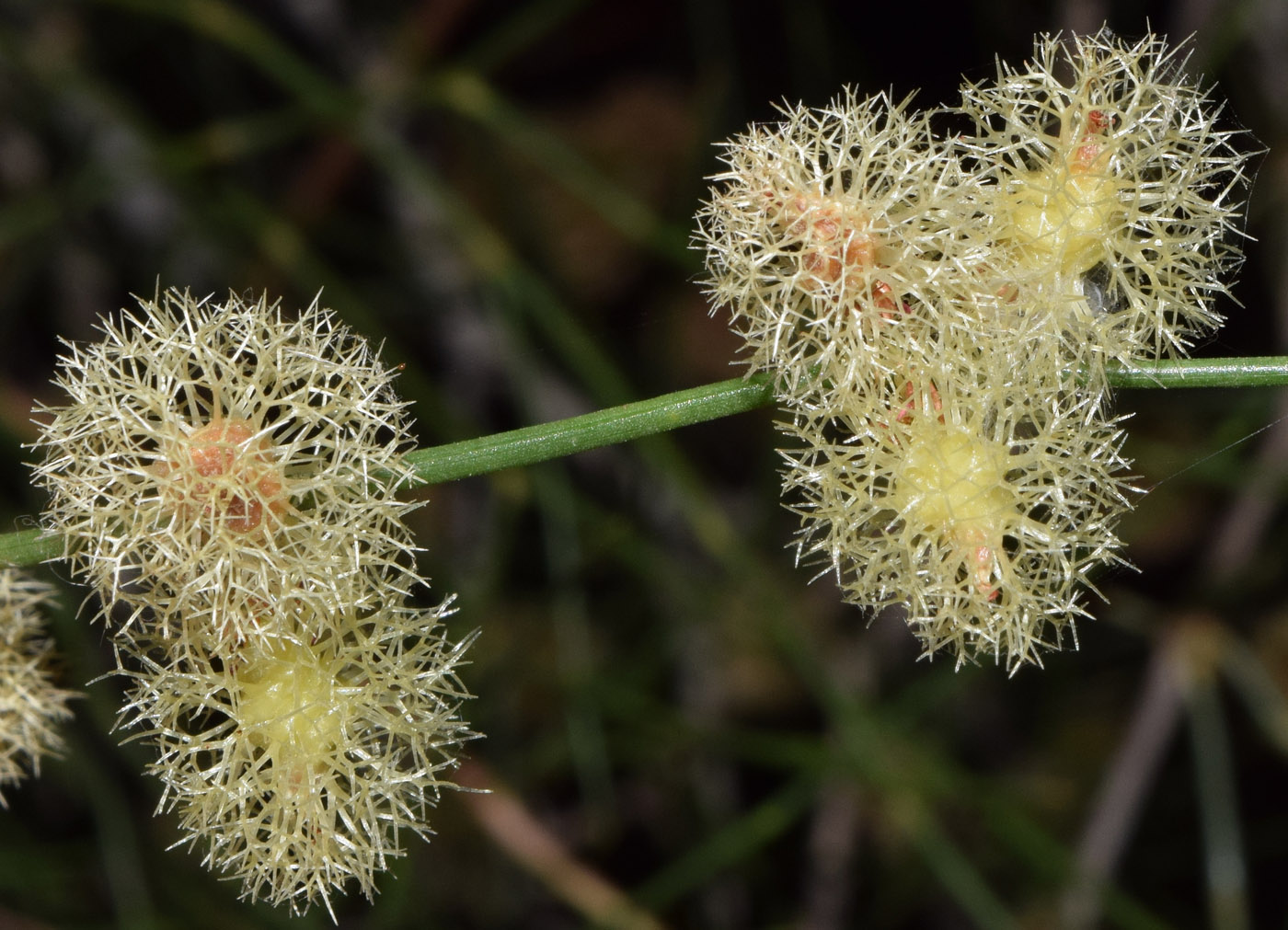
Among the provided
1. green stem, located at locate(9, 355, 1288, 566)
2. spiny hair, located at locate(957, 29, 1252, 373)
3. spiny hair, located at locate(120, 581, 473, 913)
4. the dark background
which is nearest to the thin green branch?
green stem, located at locate(9, 355, 1288, 566)

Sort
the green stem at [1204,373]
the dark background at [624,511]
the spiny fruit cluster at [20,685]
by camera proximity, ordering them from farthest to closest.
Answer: the dark background at [624,511] < the spiny fruit cluster at [20,685] < the green stem at [1204,373]

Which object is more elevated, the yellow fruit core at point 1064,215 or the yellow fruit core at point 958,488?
the yellow fruit core at point 1064,215

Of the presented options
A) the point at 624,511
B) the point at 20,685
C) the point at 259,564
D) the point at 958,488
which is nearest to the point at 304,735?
the point at 259,564

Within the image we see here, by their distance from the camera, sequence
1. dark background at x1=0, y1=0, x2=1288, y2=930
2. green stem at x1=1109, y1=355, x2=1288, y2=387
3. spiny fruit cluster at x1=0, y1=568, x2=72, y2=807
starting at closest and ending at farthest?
1. green stem at x1=1109, y1=355, x2=1288, y2=387
2. spiny fruit cluster at x1=0, y1=568, x2=72, y2=807
3. dark background at x1=0, y1=0, x2=1288, y2=930

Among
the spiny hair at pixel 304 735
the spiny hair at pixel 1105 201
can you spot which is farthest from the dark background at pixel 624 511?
the spiny hair at pixel 304 735

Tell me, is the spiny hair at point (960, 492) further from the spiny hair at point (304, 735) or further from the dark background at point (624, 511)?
the dark background at point (624, 511)

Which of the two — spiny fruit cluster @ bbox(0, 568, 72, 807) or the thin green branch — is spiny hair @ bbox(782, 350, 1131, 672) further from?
spiny fruit cluster @ bbox(0, 568, 72, 807)

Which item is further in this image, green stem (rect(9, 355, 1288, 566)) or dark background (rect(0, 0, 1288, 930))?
dark background (rect(0, 0, 1288, 930))
